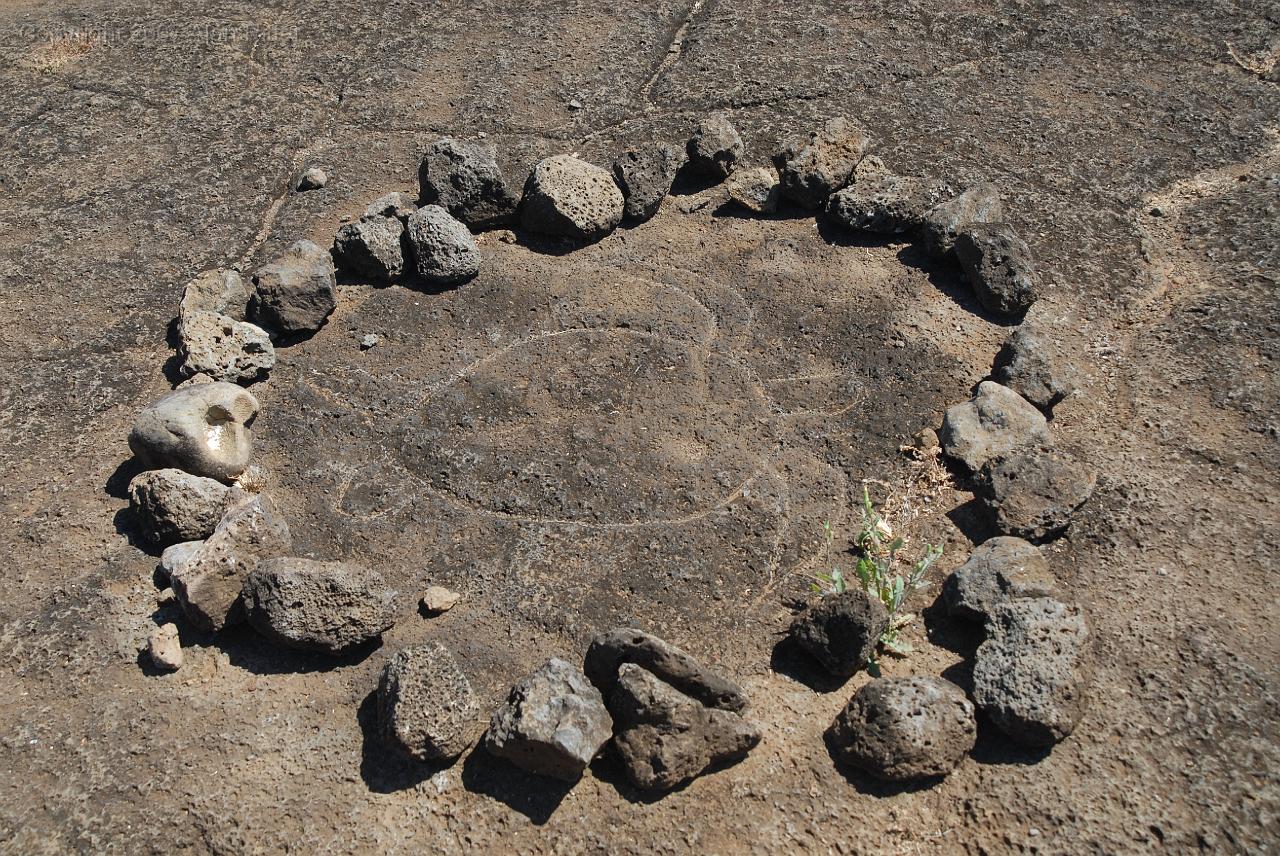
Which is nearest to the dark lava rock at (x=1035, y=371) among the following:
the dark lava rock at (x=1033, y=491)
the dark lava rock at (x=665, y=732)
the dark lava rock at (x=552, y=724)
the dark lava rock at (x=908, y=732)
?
the dark lava rock at (x=1033, y=491)

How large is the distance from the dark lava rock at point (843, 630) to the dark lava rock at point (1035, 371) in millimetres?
1322

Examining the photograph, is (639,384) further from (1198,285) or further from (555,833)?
(1198,285)

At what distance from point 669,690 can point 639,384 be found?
1685mm

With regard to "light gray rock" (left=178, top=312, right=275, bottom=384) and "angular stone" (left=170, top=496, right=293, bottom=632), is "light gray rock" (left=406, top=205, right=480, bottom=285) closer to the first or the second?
"light gray rock" (left=178, top=312, right=275, bottom=384)

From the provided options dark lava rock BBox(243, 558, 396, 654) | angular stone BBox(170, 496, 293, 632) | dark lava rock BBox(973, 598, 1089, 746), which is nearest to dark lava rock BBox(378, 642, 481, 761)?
dark lava rock BBox(243, 558, 396, 654)

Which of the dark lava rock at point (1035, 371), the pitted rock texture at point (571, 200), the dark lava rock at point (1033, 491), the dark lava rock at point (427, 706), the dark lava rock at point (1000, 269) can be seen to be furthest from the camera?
the pitted rock texture at point (571, 200)

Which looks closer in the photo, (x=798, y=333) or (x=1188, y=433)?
(x=1188, y=433)

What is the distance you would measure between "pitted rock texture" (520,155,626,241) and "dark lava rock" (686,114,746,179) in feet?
1.60

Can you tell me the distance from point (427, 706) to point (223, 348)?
82.1 inches

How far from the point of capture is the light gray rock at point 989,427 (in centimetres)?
432

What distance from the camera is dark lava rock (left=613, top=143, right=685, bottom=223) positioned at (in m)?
5.50

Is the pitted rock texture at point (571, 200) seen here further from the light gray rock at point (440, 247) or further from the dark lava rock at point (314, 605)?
the dark lava rock at point (314, 605)

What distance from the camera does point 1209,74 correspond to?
6.24 m

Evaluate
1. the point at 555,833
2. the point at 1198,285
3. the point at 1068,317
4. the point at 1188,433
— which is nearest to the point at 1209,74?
the point at 1198,285
